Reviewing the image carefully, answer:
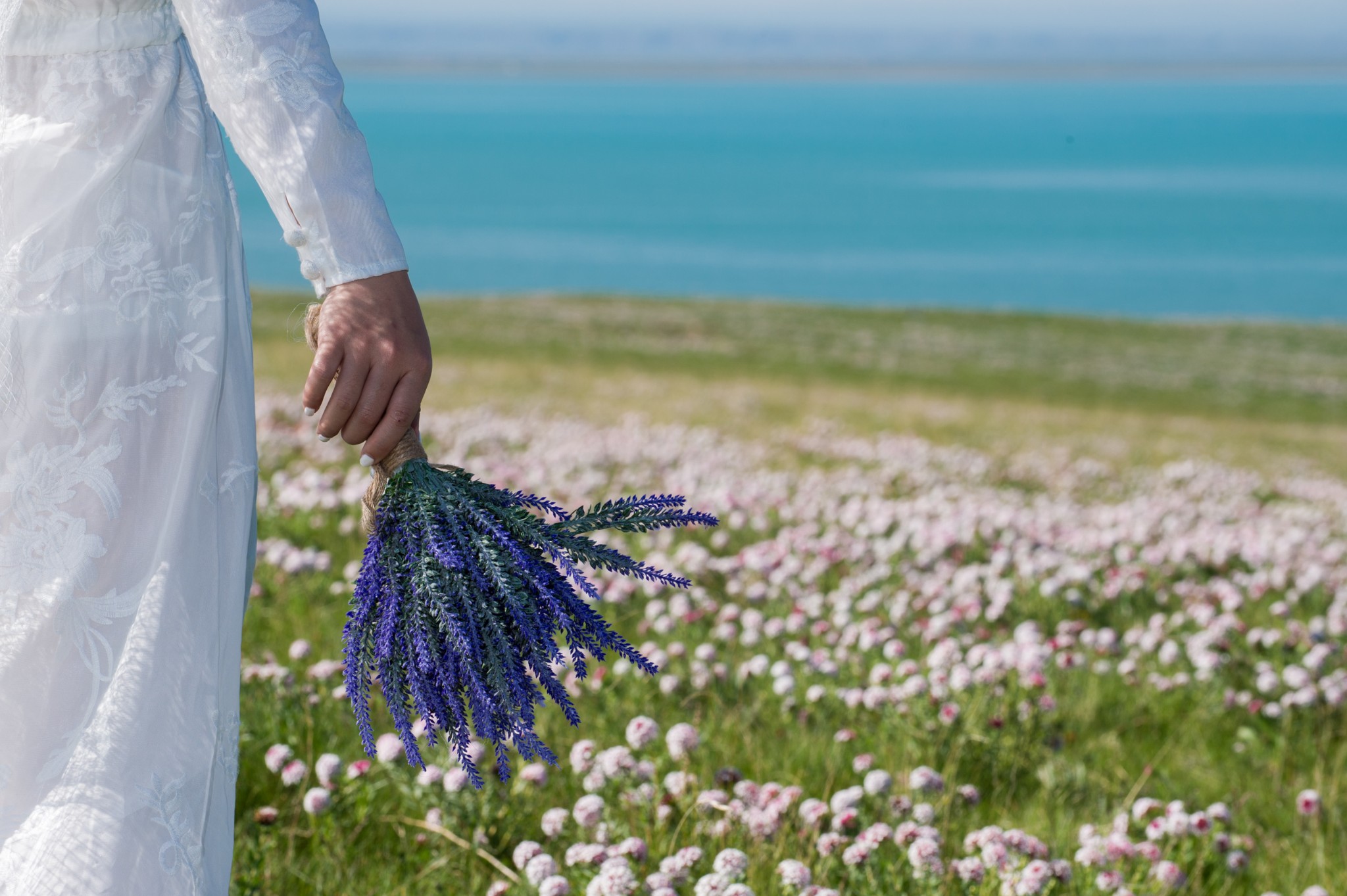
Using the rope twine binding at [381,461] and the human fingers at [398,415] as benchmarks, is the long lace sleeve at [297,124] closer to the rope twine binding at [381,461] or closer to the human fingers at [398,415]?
the rope twine binding at [381,461]

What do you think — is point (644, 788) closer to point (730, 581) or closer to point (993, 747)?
point (993, 747)

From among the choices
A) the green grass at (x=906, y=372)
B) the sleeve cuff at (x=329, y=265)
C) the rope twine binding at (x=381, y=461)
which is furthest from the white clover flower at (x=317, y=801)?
the sleeve cuff at (x=329, y=265)

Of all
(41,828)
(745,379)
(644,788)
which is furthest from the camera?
(745,379)

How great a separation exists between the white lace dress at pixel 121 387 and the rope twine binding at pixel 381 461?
0.24ft

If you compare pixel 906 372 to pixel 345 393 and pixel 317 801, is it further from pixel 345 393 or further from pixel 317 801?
pixel 345 393

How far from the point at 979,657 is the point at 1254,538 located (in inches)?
140

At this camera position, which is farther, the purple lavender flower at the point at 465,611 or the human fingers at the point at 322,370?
the purple lavender flower at the point at 465,611

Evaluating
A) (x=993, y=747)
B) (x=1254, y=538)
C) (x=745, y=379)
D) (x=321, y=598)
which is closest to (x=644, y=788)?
(x=993, y=747)

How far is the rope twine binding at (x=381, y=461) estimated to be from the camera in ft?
6.75

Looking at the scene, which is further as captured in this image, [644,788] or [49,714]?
[644,788]

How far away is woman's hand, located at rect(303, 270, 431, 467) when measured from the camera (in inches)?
77.4

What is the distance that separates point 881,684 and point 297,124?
10.4 ft

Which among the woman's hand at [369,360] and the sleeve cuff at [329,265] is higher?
the sleeve cuff at [329,265]

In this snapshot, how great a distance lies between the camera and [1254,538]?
23.3 feet
